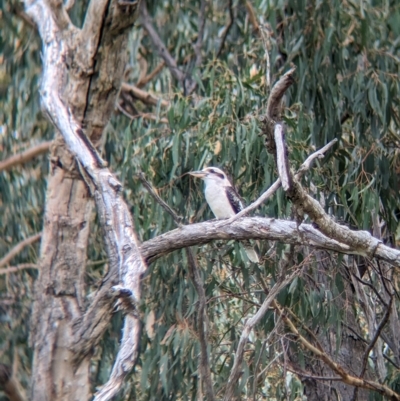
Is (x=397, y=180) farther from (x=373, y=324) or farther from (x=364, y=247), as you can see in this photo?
(x=364, y=247)

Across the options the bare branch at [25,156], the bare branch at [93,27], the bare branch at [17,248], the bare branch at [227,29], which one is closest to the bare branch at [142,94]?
the bare branch at [227,29]

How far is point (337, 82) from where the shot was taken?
15.1 ft

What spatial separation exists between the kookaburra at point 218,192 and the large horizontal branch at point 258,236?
1130 mm

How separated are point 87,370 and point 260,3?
232 centimetres

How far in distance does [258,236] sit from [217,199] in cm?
143

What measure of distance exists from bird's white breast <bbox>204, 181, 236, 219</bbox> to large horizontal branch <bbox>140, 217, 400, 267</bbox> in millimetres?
1276

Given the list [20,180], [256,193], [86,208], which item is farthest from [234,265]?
[20,180]

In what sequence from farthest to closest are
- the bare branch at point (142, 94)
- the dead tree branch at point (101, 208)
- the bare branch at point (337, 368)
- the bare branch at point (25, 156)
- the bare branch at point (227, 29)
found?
1. the bare branch at point (142, 94)
2. the bare branch at point (227, 29)
3. the bare branch at point (25, 156)
4. the bare branch at point (337, 368)
5. the dead tree branch at point (101, 208)

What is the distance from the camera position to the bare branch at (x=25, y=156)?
17.6ft

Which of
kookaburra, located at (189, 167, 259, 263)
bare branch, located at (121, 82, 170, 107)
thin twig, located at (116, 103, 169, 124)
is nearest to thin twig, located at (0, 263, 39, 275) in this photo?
thin twig, located at (116, 103, 169, 124)

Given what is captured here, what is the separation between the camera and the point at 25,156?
17.8 feet

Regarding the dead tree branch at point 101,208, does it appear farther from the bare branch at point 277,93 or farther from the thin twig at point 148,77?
the thin twig at point 148,77

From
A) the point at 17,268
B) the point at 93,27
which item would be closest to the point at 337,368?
the point at 93,27

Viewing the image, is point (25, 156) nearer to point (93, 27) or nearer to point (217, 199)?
point (217, 199)
